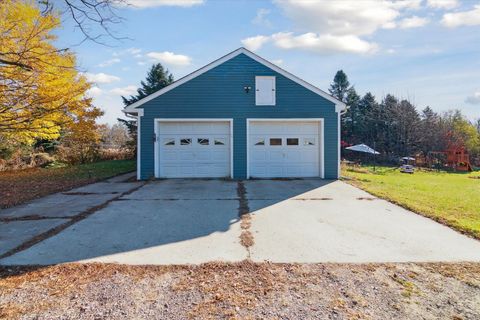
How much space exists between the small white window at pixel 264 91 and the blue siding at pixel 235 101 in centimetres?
15

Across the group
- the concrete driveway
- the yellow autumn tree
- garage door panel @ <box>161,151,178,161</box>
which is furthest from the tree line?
the yellow autumn tree

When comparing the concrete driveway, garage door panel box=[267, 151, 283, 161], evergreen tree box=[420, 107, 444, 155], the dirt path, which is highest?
evergreen tree box=[420, 107, 444, 155]

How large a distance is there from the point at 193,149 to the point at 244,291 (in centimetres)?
896

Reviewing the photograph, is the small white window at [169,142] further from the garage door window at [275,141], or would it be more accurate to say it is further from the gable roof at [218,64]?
the garage door window at [275,141]

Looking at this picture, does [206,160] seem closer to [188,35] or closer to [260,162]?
[260,162]

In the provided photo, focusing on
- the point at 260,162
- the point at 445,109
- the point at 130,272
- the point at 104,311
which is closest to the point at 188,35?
the point at 260,162

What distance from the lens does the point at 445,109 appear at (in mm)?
32250

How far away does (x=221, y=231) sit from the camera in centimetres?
511

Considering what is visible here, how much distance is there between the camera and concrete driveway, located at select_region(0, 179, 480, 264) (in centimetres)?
407

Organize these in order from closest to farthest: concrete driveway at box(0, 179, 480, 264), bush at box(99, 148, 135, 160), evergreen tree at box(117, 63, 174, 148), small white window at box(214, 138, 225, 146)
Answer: concrete driveway at box(0, 179, 480, 264) < small white window at box(214, 138, 225, 146) < bush at box(99, 148, 135, 160) < evergreen tree at box(117, 63, 174, 148)

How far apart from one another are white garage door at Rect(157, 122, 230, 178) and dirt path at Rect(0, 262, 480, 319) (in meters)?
8.04

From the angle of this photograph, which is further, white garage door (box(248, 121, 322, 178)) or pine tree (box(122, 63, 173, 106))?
pine tree (box(122, 63, 173, 106))

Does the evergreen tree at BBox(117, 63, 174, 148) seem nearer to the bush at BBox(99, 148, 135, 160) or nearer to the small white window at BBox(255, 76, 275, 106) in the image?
the bush at BBox(99, 148, 135, 160)

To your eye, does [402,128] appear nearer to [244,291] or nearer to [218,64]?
[218,64]
